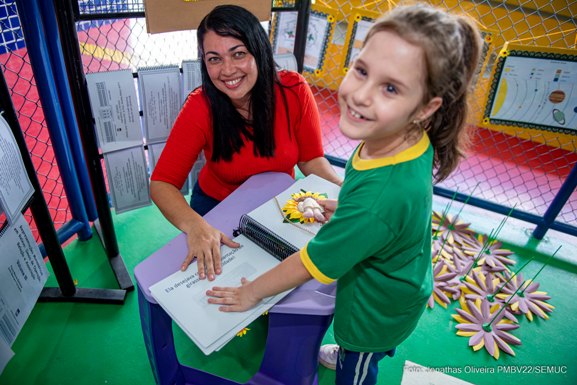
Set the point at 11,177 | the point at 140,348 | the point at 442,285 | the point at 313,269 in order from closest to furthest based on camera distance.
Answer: the point at 313,269
the point at 11,177
the point at 140,348
the point at 442,285

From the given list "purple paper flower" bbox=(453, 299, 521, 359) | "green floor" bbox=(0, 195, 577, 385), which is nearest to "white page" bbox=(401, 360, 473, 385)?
"green floor" bbox=(0, 195, 577, 385)

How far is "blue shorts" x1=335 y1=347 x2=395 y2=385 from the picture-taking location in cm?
107

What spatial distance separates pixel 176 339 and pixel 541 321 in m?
1.59

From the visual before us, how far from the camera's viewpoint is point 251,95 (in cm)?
137

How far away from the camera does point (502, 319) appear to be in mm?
1728

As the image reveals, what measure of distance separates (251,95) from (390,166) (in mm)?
763

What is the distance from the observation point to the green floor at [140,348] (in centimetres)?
140

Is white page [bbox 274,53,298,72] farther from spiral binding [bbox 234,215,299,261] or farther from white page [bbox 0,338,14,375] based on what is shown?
white page [bbox 0,338,14,375]

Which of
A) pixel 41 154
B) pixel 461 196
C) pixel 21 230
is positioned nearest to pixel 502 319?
pixel 461 196

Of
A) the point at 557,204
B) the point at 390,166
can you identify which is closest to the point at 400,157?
the point at 390,166

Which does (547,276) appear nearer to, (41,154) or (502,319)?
(502,319)

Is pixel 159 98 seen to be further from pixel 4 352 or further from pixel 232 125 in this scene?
pixel 4 352

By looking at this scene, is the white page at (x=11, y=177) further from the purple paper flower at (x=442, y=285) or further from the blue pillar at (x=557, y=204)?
the blue pillar at (x=557, y=204)

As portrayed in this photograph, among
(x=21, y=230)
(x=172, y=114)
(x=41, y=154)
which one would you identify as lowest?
(x=41, y=154)
